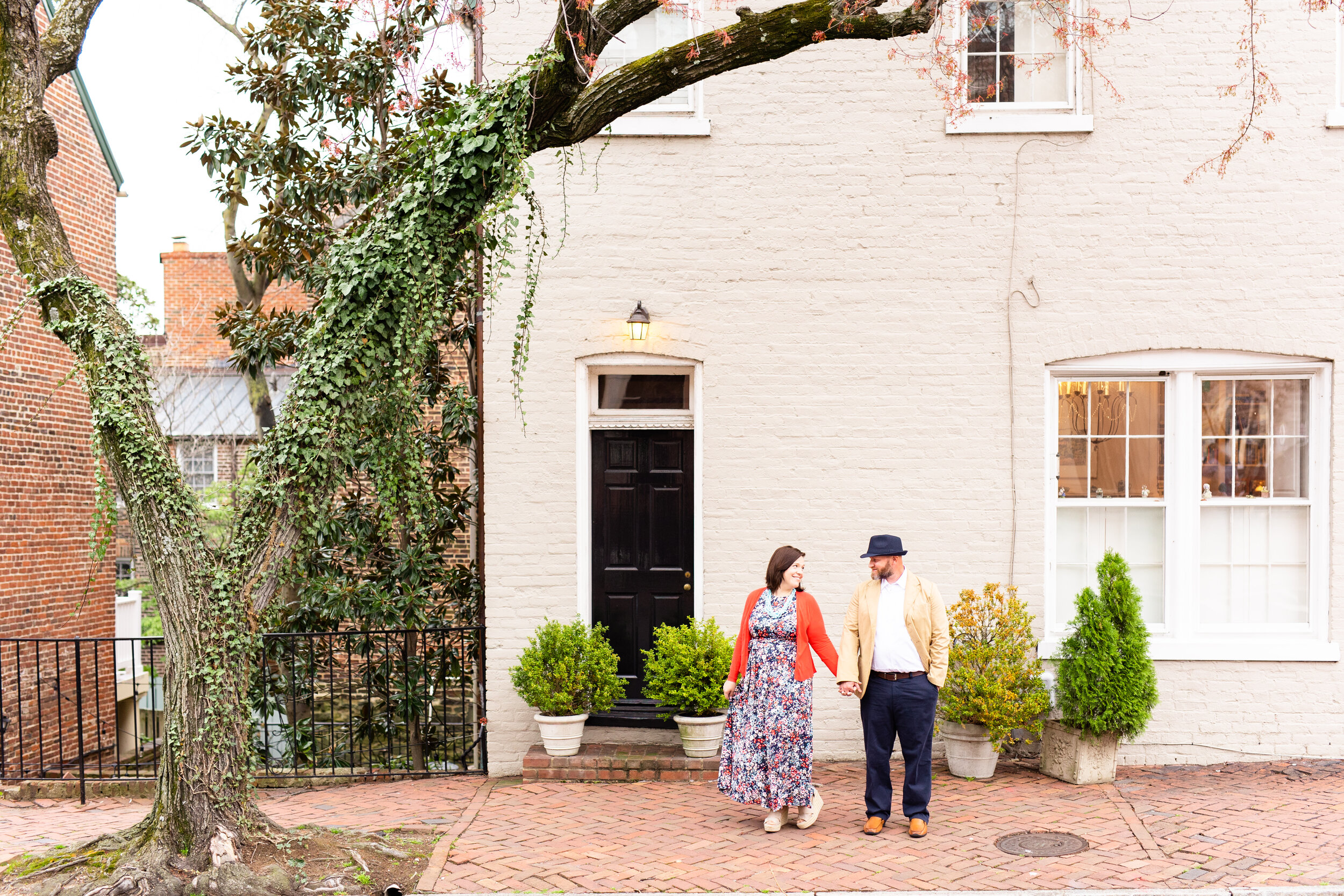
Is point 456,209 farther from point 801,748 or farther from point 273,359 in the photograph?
point 273,359

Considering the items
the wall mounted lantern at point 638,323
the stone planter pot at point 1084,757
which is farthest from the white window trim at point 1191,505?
the wall mounted lantern at point 638,323

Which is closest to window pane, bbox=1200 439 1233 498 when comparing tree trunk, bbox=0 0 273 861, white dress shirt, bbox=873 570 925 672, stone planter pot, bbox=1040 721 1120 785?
stone planter pot, bbox=1040 721 1120 785

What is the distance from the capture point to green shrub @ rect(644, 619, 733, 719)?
720 centimetres

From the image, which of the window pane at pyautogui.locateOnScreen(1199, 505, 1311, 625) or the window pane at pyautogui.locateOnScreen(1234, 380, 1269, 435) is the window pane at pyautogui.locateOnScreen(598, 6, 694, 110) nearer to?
the window pane at pyautogui.locateOnScreen(1234, 380, 1269, 435)

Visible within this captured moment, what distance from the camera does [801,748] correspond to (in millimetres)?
6152

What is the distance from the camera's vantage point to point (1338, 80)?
25.3ft

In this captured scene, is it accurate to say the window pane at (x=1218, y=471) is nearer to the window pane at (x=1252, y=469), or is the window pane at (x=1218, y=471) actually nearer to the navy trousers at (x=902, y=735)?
the window pane at (x=1252, y=469)

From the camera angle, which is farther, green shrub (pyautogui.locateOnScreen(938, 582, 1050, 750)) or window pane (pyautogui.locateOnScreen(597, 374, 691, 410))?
window pane (pyautogui.locateOnScreen(597, 374, 691, 410))

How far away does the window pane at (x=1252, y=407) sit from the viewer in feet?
25.8

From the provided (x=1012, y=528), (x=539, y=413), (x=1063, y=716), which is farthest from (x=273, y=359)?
(x=1063, y=716)

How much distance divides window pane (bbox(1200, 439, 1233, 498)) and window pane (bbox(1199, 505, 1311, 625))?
0.15 meters

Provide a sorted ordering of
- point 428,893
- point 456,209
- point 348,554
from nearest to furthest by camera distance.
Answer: point 428,893
point 456,209
point 348,554

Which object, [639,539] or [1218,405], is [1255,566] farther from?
[639,539]

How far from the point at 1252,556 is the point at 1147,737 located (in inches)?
65.9
